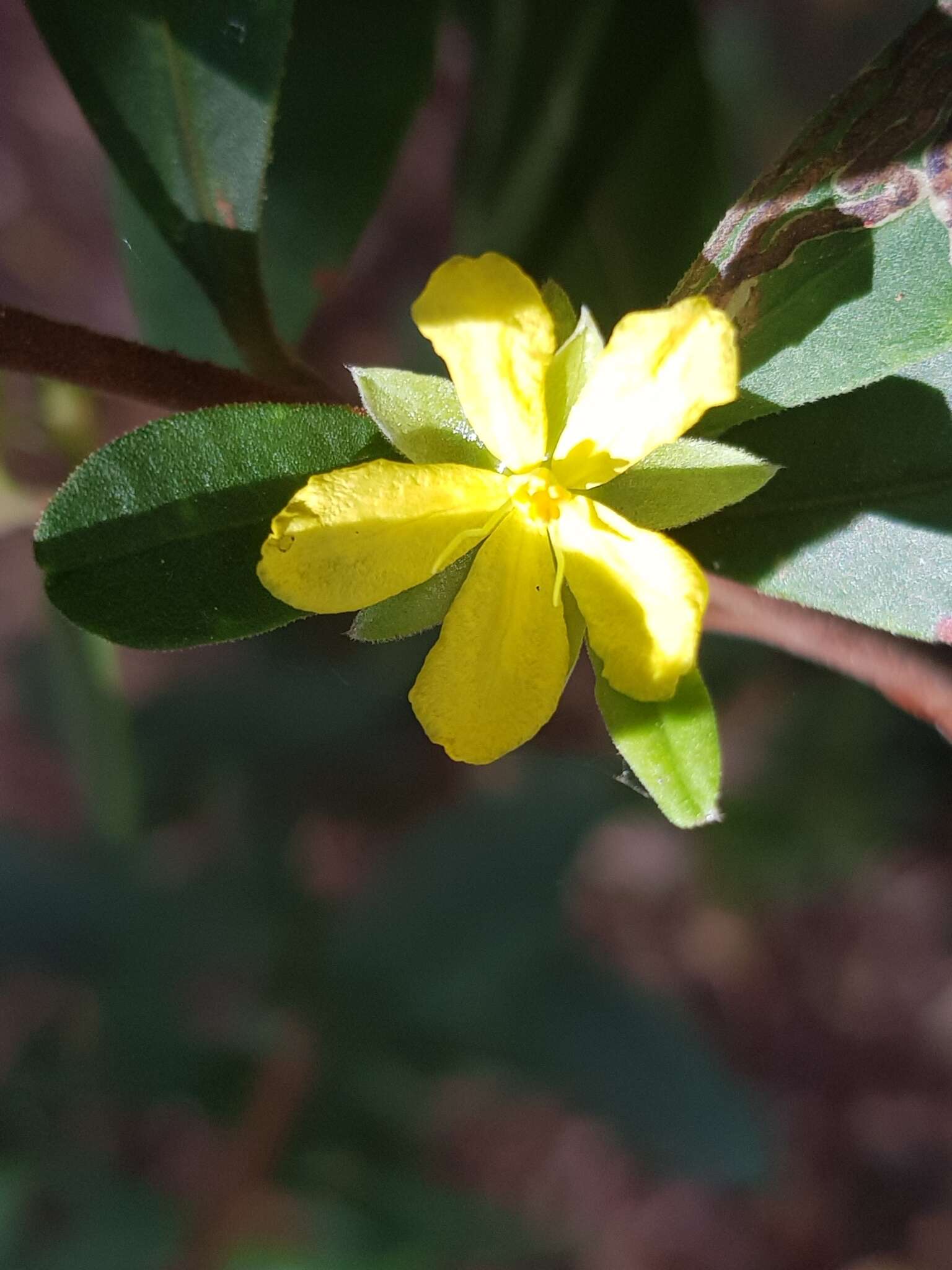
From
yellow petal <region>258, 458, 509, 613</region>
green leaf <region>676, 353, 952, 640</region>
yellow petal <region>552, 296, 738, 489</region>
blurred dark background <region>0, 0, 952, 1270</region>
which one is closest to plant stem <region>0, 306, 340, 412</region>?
yellow petal <region>258, 458, 509, 613</region>

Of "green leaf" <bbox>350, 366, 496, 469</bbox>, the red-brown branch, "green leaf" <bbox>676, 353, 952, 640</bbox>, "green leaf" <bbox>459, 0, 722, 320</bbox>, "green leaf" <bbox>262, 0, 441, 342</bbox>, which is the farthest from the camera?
"green leaf" <bbox>459, 0, 722, 320</bbox>

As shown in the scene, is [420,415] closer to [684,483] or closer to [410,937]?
→ [684,483]

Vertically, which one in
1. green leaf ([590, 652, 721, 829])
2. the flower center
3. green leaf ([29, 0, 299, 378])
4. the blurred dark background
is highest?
green leaf ([29, 0, 299, 378])

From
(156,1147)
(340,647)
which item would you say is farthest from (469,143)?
(156,1147)

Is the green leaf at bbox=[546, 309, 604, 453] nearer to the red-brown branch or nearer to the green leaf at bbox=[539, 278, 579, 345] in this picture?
the green leaf at bbox=[539, 278, 579, 345]

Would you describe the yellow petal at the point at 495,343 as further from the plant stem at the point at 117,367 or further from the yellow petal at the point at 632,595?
the plant stem at the point at 117,367

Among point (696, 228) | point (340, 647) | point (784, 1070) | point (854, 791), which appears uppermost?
point (696, 228)

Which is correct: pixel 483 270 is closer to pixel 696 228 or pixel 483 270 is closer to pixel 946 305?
pixel 946 305
